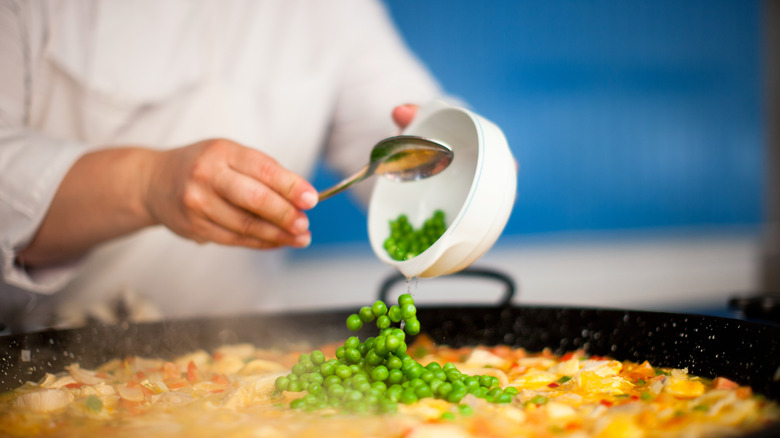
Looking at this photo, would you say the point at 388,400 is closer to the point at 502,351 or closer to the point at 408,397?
the point at 408,397

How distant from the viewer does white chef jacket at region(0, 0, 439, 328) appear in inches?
63.2

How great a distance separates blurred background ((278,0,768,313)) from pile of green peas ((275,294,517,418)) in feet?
6.71

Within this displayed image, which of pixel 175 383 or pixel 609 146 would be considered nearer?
pixel 175 383

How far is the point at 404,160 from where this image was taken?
1122mm

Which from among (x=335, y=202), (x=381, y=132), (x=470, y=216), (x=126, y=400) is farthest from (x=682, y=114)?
(x=126, y=400)

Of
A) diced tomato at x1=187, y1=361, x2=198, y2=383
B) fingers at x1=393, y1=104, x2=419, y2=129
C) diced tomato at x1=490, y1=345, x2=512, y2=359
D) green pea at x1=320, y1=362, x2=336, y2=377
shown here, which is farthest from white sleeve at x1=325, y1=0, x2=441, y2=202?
green pea at x1=320, y1=362, x2=336, y2=377

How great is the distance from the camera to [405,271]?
1.03 m

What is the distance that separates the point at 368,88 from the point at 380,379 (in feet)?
4.14

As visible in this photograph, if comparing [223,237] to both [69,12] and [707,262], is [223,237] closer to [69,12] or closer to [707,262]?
[69,12]

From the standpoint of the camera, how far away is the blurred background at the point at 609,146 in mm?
3465

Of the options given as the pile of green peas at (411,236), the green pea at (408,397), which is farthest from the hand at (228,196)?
the green pea at (408,397)

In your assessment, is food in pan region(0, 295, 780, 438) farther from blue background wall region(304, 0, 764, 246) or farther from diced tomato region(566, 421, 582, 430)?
blue background wall region(304, 0, 764, 246)

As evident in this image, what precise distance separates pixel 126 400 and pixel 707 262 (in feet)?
16.0

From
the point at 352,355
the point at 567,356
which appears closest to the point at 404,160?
the point at 352,355
